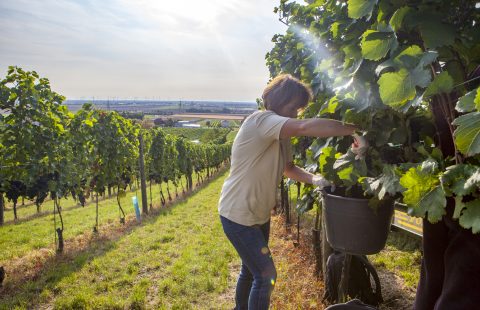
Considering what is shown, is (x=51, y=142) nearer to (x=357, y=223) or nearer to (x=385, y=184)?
(x=357, y=223)

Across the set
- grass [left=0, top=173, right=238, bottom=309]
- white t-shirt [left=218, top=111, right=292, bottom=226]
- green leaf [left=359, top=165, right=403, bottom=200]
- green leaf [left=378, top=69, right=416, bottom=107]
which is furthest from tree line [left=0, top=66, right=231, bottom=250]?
green leaf [left=378, top=69, right=416, bottom=107]

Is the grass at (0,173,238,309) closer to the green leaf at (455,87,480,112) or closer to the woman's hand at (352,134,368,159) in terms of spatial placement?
the woman's hand at (352,134,368,159)

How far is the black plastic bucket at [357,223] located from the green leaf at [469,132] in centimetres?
95

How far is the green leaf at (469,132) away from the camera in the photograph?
100cm

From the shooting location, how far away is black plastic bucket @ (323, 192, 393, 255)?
1.99 m

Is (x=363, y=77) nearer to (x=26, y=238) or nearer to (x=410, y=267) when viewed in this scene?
(x=410, y=267)

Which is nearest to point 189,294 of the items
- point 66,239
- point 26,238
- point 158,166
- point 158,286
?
point 158,286

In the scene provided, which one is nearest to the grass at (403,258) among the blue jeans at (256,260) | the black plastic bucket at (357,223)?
the blue jeans at (256,260)

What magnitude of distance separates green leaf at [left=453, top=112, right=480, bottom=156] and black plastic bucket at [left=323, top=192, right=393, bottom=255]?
0.95 m

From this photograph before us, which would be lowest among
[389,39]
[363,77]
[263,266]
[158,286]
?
[158,286]

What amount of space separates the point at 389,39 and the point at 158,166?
16.5 meters

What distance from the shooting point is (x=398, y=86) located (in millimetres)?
1164

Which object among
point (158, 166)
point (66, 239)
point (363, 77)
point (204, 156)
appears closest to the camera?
point (363, 77)

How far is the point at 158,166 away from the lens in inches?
673
